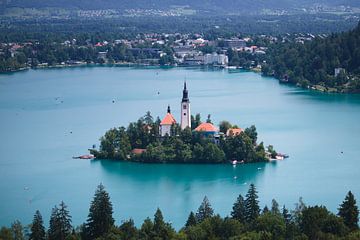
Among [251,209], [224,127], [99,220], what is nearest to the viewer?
[99,220]

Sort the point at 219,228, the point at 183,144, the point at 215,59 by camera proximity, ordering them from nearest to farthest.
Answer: the point at 219,228, the point at 183,144, the point at 215,59

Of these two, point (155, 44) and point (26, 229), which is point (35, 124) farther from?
point (155, 44)

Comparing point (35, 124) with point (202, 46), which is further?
point (202, 46)

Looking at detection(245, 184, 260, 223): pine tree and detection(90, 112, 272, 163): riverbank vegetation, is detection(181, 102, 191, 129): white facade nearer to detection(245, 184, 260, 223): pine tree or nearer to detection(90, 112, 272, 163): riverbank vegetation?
detection(90, 112, 272, 163): riverbank vegetation

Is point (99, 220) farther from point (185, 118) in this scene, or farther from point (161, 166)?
point (185, 118)

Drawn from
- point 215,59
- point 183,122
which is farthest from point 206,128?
point 215,59

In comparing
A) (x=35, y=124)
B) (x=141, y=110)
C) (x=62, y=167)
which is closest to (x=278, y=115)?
(x=141, y=110)

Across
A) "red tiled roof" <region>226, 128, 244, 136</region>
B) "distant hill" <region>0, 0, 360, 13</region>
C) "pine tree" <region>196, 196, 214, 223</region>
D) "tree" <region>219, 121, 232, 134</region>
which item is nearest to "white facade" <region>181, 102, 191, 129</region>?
"tree" <region>219, 121, 232, 134</region>
